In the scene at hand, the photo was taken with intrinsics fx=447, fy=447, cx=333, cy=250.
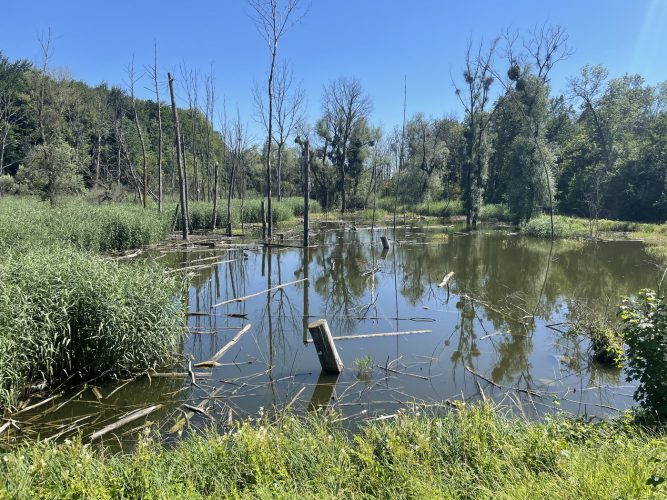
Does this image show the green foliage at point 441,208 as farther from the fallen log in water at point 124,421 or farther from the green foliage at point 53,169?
the fallen log in water at point 124,421

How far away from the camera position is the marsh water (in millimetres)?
5309

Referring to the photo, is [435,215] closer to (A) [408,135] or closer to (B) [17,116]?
(A) [408,135]

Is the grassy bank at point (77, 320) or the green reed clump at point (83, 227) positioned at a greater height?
the green reed clump at point (83, 227)

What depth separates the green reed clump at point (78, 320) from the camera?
5.00 m

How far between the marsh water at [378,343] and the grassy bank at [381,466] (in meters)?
0.91

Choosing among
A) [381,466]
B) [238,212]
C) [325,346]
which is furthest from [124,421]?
[238,212]

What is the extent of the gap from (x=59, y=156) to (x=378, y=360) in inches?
800

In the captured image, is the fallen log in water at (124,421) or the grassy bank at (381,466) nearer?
the grassy bank at (381,466)

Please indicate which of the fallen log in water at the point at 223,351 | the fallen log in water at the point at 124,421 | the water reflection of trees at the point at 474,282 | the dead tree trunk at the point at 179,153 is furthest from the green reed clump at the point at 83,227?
the fallen log in water at the point at 124,421

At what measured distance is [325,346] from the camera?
245 inches

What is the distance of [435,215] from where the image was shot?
39875mm

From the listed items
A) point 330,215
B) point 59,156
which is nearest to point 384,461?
point 59,156

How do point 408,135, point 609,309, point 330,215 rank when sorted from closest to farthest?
point 609,309, point 330,215, point 408,135

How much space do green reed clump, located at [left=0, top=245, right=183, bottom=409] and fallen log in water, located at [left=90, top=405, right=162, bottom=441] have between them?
95 cm
